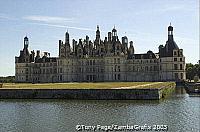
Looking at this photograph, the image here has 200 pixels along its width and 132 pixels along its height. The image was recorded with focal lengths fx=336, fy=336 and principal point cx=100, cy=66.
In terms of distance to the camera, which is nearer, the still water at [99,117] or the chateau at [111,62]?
the still water at [99,117]

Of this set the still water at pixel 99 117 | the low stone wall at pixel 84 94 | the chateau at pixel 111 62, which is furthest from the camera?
the chateau at pixel 111 62

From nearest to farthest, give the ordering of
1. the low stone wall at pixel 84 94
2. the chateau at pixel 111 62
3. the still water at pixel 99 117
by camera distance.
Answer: the still water at pixel 99 117
the low stone wall at pixel 84 94
the chateau at pixel 111 62

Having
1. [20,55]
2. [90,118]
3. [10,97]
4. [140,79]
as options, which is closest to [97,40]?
[140,79]

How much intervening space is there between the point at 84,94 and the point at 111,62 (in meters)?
41.0

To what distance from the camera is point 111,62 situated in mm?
72188

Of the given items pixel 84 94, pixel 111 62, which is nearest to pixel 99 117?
pixel 84 94

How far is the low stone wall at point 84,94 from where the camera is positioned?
29.7 meters

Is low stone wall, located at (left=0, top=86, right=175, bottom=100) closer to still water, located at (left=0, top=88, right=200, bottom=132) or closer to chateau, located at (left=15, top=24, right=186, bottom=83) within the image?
still water, located at (left=0, top=88, right=200, bottom=132)

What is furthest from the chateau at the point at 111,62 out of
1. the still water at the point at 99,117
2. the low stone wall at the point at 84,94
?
the still water at the point at 99,117

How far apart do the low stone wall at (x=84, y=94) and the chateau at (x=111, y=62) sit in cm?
3765

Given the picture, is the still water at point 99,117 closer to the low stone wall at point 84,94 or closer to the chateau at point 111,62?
the low stone wall at point 84,94

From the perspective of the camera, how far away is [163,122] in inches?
746

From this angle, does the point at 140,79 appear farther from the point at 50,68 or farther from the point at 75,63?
the point at 50,68

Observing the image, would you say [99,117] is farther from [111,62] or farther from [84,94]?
[111,62]
